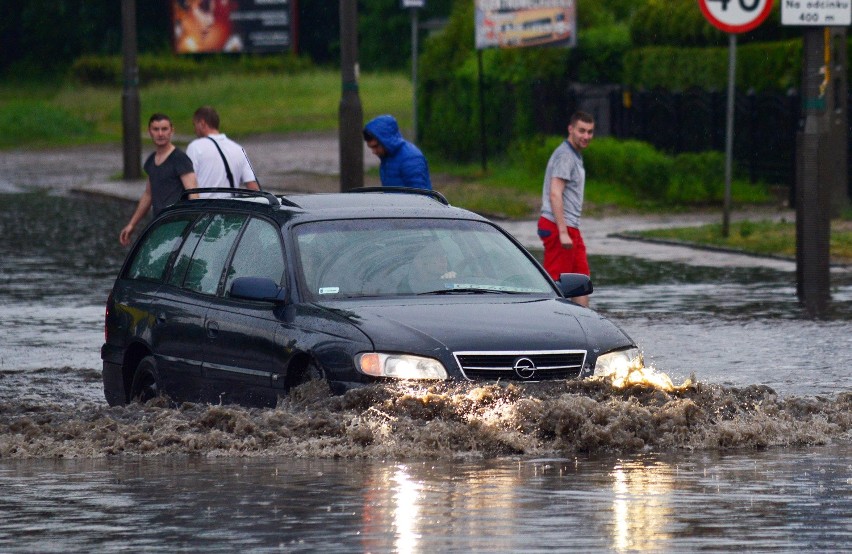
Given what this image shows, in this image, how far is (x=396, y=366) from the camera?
934 centimetres

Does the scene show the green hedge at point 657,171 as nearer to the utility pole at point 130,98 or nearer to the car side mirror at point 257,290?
the utility pole at point 130,98

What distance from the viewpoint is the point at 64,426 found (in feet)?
33.1

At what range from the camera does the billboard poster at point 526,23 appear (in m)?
38.8

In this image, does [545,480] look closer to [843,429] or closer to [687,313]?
[843,429]

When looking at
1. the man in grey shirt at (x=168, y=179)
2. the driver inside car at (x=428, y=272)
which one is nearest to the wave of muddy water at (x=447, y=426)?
the driver inside car at (x=428, y=272)

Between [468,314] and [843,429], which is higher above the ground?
[468,314]

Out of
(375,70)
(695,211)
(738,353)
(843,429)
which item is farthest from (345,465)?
(375,70)

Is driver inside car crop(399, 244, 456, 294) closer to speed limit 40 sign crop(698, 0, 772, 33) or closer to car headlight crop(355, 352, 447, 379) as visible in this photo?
car headlight crop(355, 352, 447, 379)

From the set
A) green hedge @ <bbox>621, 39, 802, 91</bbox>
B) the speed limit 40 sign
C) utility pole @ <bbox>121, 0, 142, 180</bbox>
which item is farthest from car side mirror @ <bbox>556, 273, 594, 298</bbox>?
utility pole @ <bbox>121, 0, 142, 180</bbox>

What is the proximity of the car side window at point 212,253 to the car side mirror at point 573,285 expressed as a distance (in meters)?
1.74

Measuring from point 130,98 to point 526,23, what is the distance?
7.79m

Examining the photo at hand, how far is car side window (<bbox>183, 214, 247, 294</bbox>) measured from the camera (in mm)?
10727

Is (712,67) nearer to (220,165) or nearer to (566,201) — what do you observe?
(566,201)

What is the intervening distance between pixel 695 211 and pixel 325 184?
8.41 m
